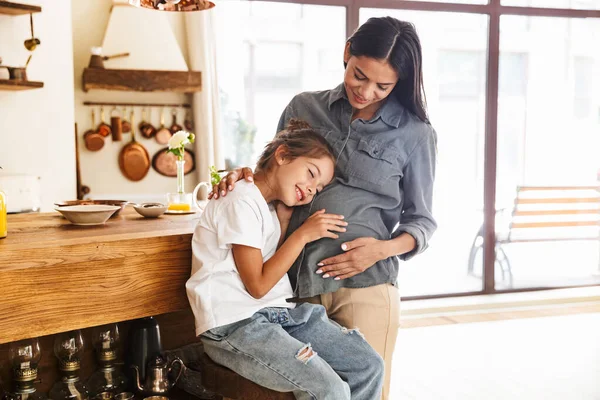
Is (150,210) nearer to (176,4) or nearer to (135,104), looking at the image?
(176,4)

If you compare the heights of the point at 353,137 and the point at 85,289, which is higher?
the point at 353,137

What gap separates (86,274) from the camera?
186 cm

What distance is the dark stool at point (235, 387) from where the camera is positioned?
5.73ft

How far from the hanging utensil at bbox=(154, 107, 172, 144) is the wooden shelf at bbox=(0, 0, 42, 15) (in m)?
1.11

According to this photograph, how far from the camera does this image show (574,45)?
18.0 feet

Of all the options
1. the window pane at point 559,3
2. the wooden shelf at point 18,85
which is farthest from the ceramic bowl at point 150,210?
the window pane at point 559,3

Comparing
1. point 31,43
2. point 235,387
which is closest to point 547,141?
point 31,43

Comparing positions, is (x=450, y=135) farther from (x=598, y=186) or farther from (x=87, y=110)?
(x=87, y=110)

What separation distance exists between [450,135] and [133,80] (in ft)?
8.19

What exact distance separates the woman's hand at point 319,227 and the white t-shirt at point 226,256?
0.35ft

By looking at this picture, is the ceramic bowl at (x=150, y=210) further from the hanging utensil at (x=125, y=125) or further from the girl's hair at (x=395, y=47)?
the hanging utensil at (x=125, y=125)

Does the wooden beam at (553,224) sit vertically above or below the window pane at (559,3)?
below

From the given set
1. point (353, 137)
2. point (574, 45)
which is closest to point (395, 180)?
point (353, 137)

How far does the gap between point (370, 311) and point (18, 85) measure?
268 centimetres
